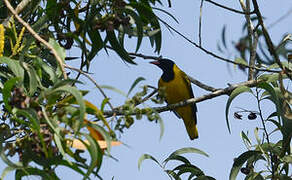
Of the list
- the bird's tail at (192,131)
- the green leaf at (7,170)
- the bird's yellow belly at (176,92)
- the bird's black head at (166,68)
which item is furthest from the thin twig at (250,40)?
the bird's tail at (192,131)

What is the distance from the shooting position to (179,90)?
5.34 metres

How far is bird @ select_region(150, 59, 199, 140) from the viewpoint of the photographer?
5.33 m

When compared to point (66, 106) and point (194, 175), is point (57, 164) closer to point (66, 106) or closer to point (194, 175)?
point (66, 106)

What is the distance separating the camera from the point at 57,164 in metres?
1.96

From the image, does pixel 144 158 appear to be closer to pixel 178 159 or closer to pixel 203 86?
pixel 178 159

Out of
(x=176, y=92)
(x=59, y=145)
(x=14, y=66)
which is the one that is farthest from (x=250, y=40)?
(x=176, y=92)

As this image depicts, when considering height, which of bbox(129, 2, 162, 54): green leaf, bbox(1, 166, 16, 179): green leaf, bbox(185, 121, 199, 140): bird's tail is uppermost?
bbox(185, 121, 199, 140): bird's tail

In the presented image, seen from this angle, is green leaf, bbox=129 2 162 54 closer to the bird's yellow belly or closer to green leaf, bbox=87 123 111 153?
green leaf, bbox=87 123 111 153

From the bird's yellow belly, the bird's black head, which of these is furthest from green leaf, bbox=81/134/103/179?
the bird's black head

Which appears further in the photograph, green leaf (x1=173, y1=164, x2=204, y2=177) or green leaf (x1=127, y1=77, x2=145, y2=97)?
green leaf (x1=173, y1=164, x2=204, y2=177)

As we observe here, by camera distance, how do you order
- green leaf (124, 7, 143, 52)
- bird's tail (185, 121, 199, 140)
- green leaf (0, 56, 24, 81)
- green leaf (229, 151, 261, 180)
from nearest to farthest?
green leaf (0, 56, 24, 81)
green leaf (124, 7, 143, 52)
green leaf (229, 151, 261, 180)
bird's tail (185, 121, 199, 140)

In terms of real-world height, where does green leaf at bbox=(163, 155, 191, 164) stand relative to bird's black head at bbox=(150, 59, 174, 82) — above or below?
below

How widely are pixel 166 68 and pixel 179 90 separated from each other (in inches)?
18.7

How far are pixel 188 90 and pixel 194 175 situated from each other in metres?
2.26
